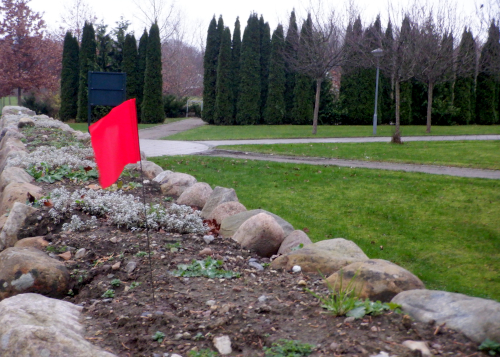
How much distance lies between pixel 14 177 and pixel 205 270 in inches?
152

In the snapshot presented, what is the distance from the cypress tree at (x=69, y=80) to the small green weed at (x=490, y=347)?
88.7 feet

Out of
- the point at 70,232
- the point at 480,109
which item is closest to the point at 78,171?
the point at 70,232

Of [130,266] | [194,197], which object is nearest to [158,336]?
[130,266]

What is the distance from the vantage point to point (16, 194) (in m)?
5.20

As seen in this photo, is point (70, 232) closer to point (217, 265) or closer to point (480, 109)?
point (217, 265)

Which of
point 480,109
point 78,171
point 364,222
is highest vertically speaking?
point 480,109

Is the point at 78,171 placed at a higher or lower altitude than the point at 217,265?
higher

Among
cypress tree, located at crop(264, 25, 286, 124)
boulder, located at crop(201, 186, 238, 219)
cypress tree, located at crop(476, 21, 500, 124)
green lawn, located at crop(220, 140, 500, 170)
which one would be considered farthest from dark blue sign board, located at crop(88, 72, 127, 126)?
cypress tree, located at crop(476, 21, 500, 124)

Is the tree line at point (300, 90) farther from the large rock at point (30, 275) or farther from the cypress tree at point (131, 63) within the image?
the large rock at point (30, 275)

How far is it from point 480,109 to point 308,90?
1061 centimetres

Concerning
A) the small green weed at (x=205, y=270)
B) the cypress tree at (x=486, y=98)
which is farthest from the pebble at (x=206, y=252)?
the cypress tree at (x=486, y=98)

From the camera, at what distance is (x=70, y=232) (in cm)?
427

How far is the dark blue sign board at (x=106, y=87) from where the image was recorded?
13.4 m

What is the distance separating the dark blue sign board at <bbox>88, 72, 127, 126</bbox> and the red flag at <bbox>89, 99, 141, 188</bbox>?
1092cm
